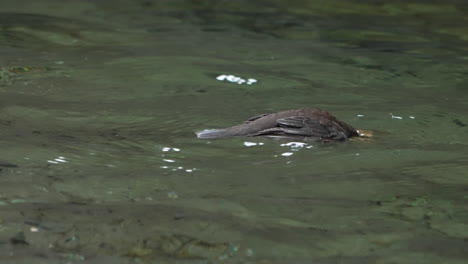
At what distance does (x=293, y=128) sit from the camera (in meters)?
6.85

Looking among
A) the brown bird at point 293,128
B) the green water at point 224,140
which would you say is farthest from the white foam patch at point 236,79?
the brown bird at point 293,128

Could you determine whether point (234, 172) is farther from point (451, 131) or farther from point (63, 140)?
point (451, 131)

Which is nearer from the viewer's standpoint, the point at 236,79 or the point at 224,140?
the point at 224,140

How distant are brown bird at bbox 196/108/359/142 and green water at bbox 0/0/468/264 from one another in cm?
10

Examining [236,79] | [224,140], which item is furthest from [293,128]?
[236,79]

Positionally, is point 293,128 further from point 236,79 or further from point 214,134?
point 236,79

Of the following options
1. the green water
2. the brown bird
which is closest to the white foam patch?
the green water

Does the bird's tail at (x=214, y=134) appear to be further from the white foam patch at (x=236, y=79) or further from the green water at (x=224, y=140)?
the white foam patch at (x=236, y=79)

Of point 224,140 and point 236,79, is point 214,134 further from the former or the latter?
point 236,79

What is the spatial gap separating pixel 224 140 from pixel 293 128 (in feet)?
1.88

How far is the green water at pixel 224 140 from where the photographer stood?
15.9 ft

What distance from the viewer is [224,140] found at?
6.91 metres

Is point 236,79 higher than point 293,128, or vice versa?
point 293,128

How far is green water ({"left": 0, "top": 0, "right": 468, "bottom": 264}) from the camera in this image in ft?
15.9
